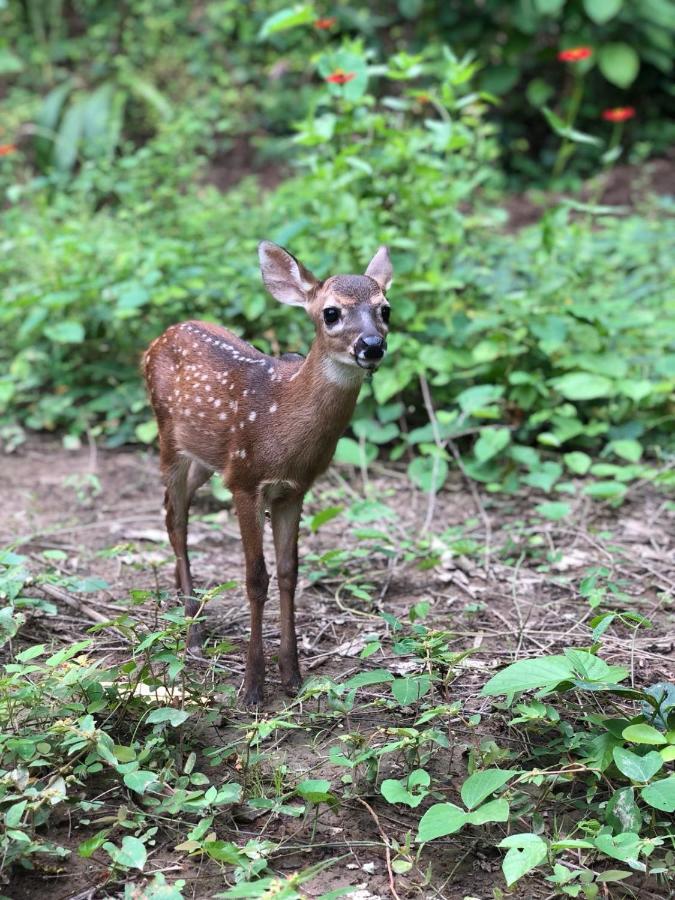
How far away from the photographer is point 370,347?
11.3 feet

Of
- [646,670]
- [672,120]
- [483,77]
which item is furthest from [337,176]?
[672,120]

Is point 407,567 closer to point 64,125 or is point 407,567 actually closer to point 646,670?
point 646,670

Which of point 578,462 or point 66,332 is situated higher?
point 66,332

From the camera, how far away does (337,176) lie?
6.16m

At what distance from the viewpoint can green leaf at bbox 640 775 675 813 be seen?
116 inches

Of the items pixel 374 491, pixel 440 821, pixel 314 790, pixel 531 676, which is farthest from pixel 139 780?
pixel 374 491

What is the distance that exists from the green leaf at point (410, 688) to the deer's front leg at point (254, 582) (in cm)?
57

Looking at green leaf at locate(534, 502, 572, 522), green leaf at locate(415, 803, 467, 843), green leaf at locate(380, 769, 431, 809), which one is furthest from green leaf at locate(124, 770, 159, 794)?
green leaf at locate(534, 502, 572, 522)

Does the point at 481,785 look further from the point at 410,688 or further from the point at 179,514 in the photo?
the point at 179,514

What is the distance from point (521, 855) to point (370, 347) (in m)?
1.59

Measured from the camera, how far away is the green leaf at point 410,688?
134 inches

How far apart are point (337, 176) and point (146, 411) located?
1.88m

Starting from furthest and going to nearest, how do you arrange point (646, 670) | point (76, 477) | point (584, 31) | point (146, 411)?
point (584, 31), point (146, 411), point (76, 477), point (646, 670)

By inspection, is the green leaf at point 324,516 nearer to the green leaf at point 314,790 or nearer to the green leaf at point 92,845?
the green leaf at point 314,790
